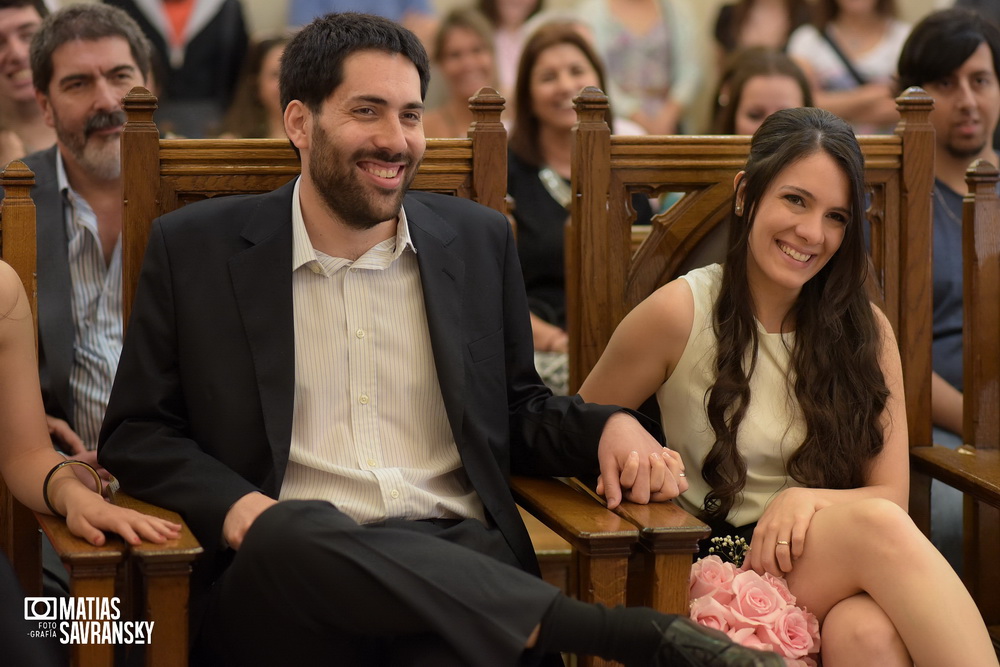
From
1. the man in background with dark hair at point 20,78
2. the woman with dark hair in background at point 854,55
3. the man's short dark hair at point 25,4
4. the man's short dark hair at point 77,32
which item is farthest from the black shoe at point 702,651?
the woman with dark hair in background at point 854,55

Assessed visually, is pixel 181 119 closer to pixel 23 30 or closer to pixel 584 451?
pixel 23 30

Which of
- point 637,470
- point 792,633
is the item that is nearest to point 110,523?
point 637,470

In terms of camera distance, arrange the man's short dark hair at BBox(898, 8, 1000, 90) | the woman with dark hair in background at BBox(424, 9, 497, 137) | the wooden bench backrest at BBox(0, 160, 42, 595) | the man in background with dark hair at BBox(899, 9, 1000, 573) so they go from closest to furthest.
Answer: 1. the wooden bench backrest at BBox(0, 160, 42, 595)
2. the man in background with dark hair at BBox(899, 9, 1000, 573)
3. the man's short dark hair at BBox(898, 8, 1000, 90)
4. the woman with dark hair in background at BBox(424, 9, 497, 137)

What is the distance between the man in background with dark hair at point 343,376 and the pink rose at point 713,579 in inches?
5.9

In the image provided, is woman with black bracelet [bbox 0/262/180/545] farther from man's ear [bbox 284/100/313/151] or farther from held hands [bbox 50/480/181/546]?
man's ear [bbox 284/100/313/151]

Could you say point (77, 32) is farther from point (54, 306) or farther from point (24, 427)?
point (24, 427)

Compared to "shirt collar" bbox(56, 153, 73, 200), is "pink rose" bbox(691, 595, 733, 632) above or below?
below

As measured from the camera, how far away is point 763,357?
2.23 m

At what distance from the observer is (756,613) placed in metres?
1.86

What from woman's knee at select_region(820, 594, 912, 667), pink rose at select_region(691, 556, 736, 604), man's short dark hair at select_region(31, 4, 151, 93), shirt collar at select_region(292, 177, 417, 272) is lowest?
woman's knee at select_region(820, 594, 912, 667)

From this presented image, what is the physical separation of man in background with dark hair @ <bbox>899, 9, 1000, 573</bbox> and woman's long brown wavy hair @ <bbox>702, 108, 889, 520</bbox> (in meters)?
0.86

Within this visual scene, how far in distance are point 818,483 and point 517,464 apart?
52 centimetres

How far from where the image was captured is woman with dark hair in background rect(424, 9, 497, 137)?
447 centimetres

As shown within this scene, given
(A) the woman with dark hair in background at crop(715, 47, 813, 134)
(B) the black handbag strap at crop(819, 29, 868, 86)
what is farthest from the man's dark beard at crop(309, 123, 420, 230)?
(B) the black handbag strap at crop(819, 29, 868, 86)
